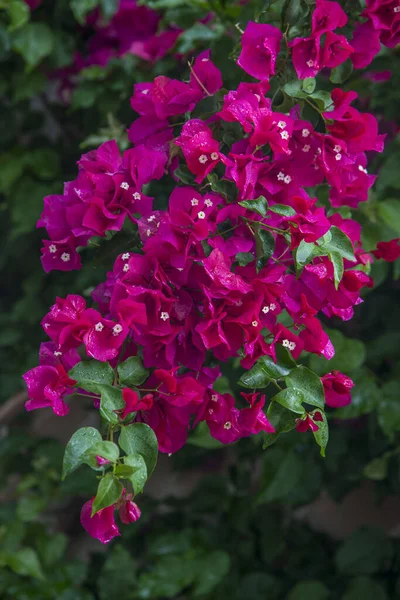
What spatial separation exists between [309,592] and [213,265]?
75 centimetres

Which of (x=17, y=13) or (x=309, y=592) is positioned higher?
(x=17, y=13)

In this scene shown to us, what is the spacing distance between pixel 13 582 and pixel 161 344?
2.60 feet

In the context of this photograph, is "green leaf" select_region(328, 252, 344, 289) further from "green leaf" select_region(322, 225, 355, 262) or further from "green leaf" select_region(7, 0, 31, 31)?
"green leaf" select_region(7, 0, 31, 31)

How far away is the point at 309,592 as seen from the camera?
1086 millimetres

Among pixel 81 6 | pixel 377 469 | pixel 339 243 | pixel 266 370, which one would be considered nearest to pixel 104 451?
pixel 266 370

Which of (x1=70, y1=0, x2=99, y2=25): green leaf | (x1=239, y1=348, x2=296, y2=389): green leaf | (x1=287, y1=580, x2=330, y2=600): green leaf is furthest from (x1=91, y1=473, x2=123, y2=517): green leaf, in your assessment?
(x1=70, y1=0, x2=99, y2=25): green leaf

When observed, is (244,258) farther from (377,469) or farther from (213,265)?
(377,469)

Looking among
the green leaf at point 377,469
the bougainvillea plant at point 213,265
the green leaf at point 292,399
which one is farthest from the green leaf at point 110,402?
the green leaf at point 377,469

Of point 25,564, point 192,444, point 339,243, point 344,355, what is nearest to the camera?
point 339,243

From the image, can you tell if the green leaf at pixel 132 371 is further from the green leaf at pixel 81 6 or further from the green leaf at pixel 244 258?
the green leaf at pixel 81 6

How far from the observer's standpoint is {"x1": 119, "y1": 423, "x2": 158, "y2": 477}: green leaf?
501 mm

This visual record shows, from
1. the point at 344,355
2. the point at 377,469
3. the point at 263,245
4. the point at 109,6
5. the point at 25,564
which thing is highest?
the point at 263,245

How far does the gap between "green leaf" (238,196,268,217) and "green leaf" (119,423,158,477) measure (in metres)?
0.18

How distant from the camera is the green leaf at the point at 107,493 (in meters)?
0.46
